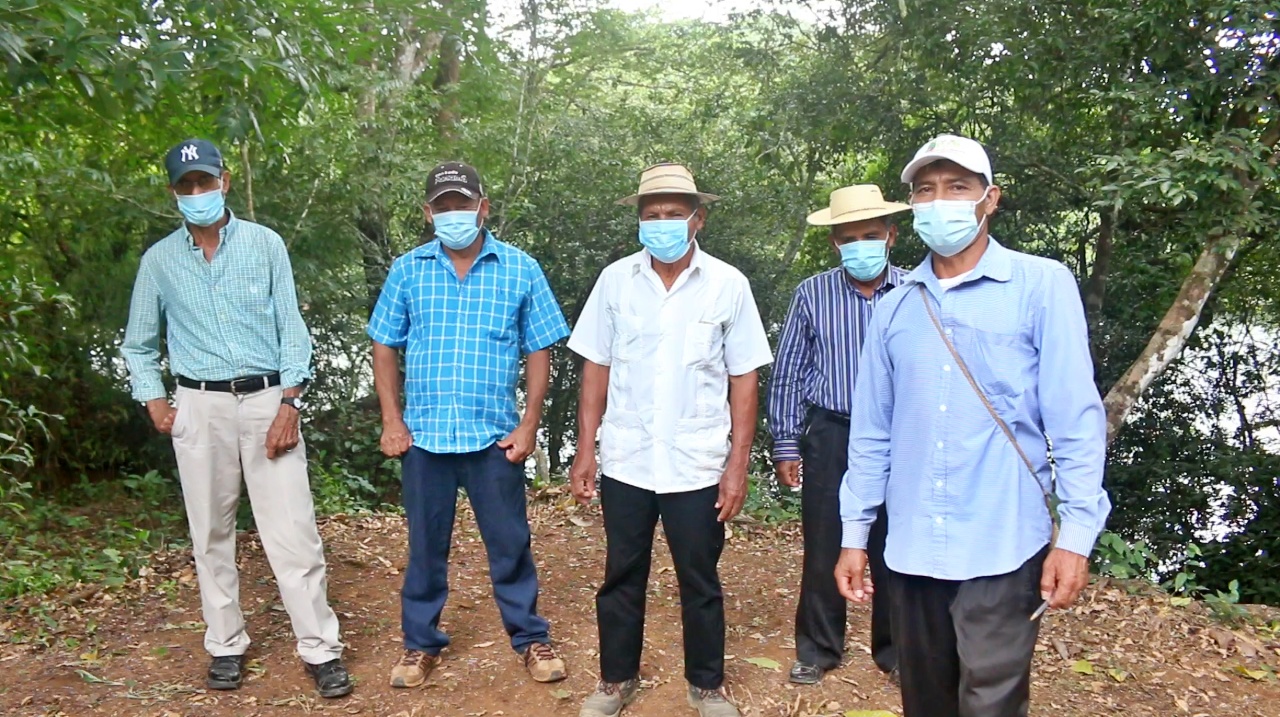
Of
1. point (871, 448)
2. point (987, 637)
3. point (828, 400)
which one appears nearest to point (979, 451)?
point (871, 448)

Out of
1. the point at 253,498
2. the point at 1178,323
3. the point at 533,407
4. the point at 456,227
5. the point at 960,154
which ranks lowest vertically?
the point at 253,498

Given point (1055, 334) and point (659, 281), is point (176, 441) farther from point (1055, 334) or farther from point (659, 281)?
point (1055, 334)

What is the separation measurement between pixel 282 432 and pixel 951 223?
2.50 metres

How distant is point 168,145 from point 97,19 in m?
2.06

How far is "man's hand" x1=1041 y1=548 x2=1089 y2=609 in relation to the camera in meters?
2.40

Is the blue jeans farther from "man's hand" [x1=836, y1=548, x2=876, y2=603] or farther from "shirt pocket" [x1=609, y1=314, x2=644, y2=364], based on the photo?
"man's hand" [x1=836, y1=548, x2=876, y2=603]

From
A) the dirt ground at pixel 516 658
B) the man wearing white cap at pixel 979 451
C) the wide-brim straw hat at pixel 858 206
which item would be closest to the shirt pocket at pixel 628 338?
the wide-brim straw hat at pixel 858 206

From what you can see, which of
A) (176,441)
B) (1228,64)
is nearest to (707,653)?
(176,441)

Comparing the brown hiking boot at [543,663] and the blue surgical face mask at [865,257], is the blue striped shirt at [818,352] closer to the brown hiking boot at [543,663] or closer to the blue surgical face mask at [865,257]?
the blue surgical face mask at [865,257]

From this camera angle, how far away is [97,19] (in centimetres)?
411

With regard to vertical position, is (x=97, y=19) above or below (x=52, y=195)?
above

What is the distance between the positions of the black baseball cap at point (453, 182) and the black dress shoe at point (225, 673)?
1925 mm

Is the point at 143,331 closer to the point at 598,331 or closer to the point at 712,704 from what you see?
the point at 598,331

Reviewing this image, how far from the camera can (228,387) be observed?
391 centimetres
